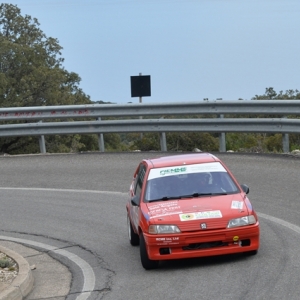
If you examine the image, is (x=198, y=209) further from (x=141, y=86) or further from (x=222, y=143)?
(x=141, y=86)

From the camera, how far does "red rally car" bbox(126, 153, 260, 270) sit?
833cm

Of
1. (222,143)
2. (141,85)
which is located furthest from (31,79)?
(222,143)

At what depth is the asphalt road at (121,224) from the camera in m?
7.55

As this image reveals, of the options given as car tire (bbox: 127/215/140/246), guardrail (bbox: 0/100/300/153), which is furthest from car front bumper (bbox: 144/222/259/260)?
guardrail (bbox: 0/100/300/153)

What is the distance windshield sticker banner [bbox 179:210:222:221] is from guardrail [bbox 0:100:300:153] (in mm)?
7691

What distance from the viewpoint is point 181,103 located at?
17844mm

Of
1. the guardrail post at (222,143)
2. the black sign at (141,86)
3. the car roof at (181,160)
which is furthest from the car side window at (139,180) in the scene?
the black sign at (141,86)

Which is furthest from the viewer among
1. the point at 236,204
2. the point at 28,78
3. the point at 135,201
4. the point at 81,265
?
the point at 28,78

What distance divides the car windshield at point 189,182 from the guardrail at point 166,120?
6678 millimetres

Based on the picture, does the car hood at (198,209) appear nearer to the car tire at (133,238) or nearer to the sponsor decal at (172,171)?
the sponsor decal at (172,171)

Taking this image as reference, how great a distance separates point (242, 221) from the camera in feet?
27.7

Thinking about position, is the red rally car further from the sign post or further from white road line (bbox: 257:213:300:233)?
the sign post

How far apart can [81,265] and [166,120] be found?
9088 mm

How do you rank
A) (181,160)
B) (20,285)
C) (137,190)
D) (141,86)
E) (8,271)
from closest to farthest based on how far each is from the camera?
1. (20,285)
2. (8,271)
3. (181,160)
4. (137,190)
5. (141,86)
